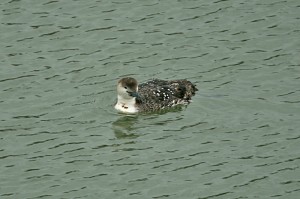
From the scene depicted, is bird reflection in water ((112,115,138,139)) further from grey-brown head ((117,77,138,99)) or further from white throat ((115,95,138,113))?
grey-brown head ((117,77,138,99))

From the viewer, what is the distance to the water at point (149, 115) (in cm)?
1565

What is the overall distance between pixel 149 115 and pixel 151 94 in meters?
0.51

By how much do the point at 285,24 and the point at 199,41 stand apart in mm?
2170

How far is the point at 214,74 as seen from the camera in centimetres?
1988

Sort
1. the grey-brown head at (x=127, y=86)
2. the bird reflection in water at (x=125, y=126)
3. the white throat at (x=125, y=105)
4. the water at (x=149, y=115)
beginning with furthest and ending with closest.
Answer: the white throat at (x=125, y=105) < the grey-brown head at (x=127, y=86) < the bird reflection in water at (x=125, y=126) < the water at (x=149, y=115)

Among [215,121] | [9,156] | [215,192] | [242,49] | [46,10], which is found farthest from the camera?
[46,10]

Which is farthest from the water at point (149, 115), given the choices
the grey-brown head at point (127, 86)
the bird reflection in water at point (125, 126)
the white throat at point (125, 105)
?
the grey-brown head at point (127, 86)

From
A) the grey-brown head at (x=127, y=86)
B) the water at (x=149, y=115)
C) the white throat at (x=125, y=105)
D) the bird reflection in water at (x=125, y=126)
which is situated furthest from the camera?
the white throat at (x=125, y=105)

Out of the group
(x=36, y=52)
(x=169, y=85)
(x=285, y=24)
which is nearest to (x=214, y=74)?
(x=169, y=85)

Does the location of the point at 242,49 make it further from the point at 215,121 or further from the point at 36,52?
the point at 36,52

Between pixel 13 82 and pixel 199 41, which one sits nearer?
pixel 13 82

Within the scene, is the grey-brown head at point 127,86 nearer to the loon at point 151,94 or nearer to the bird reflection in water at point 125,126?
the loon at point 151,94

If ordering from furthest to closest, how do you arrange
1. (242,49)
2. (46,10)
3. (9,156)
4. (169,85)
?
(46,10) < (242,49) < (169,85) < (9,156)

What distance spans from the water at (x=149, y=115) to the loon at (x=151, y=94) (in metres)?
0.29
